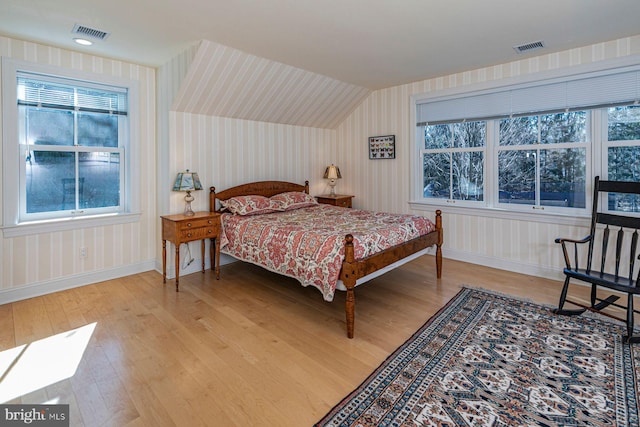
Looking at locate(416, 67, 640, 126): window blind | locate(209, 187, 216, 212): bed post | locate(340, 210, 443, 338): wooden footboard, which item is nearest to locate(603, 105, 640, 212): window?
locate(416, 67, 640, 126): window blind

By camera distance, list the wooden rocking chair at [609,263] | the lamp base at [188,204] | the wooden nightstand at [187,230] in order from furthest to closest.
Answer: the lamp base at [188,204] < the wooden nightstand at [187,230] < the wooden rocking chair at [609,263]

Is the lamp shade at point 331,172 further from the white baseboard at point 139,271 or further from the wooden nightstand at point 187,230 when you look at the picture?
the wooden nightstand at point 187,230

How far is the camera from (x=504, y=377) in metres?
2.02

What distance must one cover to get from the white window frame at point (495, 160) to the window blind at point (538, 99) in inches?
2.0

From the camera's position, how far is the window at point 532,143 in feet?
11.0

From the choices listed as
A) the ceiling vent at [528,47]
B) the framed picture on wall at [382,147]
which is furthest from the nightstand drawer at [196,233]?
the ceiling vent at [528,47]

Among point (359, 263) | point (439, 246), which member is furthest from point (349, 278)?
point (439, 246)

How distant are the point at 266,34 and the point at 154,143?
78.6 inches

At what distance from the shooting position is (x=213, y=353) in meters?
2.31

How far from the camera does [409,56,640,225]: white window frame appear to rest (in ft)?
11.3

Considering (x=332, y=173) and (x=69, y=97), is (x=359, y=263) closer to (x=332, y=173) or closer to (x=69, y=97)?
(x=332, y=173)

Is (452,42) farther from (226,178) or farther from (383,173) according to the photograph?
(226,178)

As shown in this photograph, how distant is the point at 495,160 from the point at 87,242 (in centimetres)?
487

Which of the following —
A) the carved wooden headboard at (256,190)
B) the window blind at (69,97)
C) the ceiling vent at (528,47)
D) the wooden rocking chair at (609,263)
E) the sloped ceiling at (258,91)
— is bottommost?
the wooden rocking chair at (609,263)
